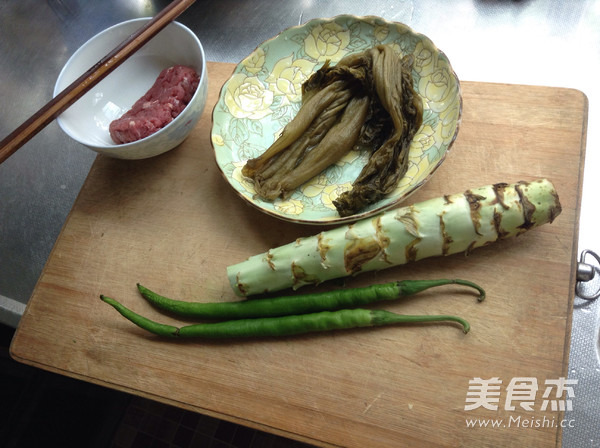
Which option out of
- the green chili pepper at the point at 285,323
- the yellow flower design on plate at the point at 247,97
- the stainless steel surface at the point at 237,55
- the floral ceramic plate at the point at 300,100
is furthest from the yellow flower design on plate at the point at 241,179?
the stainless steel surface at the point at 237,55

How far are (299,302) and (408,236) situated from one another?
19.6 inches

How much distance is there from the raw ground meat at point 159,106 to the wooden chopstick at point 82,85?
199 mm

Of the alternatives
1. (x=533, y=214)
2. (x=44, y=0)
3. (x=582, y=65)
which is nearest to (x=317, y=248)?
(x=533, y=214)

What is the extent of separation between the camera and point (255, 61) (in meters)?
2.27

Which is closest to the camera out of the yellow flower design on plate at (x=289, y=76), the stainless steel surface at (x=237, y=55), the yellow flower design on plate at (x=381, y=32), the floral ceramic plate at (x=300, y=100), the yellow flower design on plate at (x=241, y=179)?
the floral ceramic plate at (x=300, y=100)

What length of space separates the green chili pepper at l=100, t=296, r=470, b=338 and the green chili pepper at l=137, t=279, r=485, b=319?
1.4 inches

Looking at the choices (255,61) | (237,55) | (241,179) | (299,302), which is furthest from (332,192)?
Answer: (237,55)

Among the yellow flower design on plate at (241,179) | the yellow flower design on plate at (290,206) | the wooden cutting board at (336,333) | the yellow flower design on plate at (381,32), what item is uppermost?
the yellow flower design on plate at (381,32)

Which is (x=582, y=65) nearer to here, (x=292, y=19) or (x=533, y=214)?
(x=533, y=214)

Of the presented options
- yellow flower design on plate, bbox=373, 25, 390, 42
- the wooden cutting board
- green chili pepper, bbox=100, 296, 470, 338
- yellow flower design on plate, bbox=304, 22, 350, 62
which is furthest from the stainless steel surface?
green chili pepper, bbox=100, 296, 470, 338

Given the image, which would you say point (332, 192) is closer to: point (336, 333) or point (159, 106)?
point (336, 333)

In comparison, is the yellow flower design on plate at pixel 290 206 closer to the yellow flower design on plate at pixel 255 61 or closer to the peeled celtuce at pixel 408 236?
the peeled celtuce at pixel 408 236

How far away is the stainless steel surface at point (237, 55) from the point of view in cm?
250

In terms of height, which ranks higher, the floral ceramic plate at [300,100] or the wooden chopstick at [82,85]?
the wooden chopstick at [82,85]
